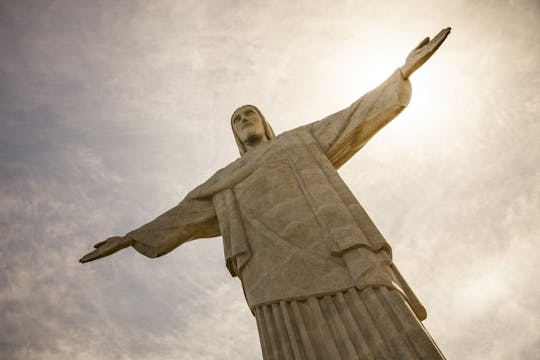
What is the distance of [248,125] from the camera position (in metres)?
8.50

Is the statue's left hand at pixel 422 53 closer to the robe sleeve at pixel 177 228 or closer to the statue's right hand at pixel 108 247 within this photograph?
the robe sleeve at pixel 177 228

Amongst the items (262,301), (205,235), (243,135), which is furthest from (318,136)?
(262,301)

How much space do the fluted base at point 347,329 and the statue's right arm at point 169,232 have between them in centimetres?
272

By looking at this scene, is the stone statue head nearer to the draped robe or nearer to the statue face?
the statue face

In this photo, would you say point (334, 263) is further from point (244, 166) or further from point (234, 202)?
point (244, 166)

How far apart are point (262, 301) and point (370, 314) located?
1222 millimetres

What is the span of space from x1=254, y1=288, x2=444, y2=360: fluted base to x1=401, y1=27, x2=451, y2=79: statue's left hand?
3412mm

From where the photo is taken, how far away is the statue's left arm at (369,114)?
630 centimetres

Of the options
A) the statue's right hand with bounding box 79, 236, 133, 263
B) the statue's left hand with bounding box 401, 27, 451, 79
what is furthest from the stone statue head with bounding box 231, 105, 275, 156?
the statue's left hand with bounding box 401, 27, 451, 79

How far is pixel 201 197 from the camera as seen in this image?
24.2ft

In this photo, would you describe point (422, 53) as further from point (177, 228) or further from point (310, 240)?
point (177, 228)

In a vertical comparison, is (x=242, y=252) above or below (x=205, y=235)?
below

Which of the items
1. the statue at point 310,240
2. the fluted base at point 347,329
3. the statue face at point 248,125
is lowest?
the fluted base at point 347,329

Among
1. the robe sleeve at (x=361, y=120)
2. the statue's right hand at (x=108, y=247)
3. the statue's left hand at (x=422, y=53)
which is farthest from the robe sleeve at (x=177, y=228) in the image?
the statue's left hand at (x=422, y=53)
